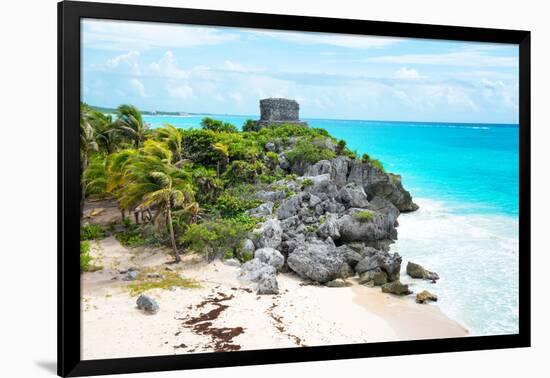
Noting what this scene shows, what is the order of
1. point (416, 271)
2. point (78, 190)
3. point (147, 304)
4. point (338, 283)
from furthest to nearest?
point (416, 271)
point (338, 283)
point (147, 304)
point (78, 190)

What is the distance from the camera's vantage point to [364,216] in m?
8.02

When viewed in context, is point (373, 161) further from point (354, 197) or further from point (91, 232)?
point (91, 232)

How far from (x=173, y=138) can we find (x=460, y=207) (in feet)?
10.2

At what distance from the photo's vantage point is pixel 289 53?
304 inches

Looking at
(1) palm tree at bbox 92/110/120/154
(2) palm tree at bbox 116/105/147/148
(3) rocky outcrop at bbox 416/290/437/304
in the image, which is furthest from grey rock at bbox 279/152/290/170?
(3) rocky outcrop at bbox 416/290/437/304

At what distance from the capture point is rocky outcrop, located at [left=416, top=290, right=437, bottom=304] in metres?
7.99

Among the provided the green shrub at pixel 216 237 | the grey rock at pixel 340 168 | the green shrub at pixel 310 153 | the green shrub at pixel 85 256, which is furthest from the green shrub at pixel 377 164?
the green shrub at pixel 85 256

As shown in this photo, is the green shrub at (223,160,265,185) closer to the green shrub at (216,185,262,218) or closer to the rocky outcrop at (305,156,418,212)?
the green shrub at (216,185,262,218)

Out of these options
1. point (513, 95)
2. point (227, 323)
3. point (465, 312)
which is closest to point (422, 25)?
point (513, 95)

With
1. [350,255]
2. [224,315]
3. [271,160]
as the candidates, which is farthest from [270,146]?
[224,315]

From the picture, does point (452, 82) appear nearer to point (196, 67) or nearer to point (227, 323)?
point (196, 67)

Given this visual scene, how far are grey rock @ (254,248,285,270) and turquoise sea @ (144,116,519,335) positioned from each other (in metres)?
1.26

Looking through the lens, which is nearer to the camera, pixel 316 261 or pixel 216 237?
pixel 216 237

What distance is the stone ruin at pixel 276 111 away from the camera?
7.72 metres
